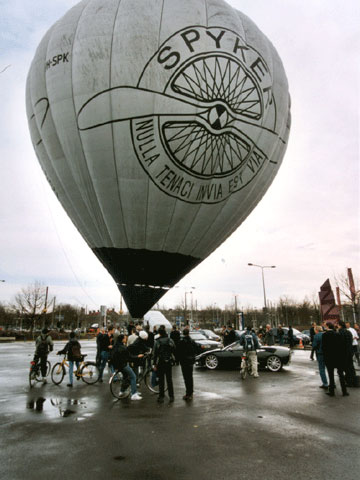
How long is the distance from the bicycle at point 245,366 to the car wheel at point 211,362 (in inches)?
77.9

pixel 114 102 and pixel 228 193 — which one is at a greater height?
pixel 114 102

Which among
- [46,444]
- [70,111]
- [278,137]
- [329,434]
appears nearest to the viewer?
[46,444]

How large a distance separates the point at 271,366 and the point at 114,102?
1055 centimetres

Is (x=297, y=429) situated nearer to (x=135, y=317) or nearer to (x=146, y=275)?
(x=146, y=275)

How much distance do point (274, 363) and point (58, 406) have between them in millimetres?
8068

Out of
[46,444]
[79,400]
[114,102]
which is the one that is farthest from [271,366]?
[114,102]

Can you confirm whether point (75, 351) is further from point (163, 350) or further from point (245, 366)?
point (245, 366)

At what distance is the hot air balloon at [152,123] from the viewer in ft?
35.7

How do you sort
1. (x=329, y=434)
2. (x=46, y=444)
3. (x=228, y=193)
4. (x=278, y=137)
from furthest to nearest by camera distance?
(x=278, y=137) < (x=228, y=193) < (x=329, y=434) < (x=46, y=444)

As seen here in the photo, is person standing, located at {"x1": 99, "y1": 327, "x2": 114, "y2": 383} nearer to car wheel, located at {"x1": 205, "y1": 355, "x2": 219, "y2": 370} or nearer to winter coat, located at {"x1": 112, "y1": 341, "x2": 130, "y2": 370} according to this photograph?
winter coat, located at {"x1": 112, "y1": 341, "x2": 130, "y2": 370}

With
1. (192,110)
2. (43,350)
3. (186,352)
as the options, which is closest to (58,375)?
(43,350)

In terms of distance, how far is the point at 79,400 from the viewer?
25.6 ft

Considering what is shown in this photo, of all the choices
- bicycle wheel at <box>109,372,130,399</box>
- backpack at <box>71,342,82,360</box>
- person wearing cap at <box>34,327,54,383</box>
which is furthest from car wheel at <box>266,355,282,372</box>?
person wearing cap at <box>34,327,54,383</box>

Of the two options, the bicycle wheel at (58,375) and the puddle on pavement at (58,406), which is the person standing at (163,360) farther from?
the bicycle wheel at (58,375)
